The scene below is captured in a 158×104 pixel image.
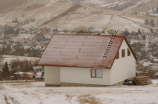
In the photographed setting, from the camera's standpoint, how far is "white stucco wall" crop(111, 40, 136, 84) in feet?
128

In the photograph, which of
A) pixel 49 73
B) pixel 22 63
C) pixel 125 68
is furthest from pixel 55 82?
pixel 22 63

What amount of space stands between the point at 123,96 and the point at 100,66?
8843 millimetres

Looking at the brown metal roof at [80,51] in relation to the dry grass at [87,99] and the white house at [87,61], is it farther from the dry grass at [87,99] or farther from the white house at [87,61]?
the dry grass at [87,99]

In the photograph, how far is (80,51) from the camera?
4141 cm

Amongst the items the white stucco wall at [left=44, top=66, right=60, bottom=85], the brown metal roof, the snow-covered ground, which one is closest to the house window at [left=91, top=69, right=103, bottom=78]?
the brown metal roof

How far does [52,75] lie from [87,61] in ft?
14.6

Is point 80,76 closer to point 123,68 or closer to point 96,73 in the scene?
point 96,73

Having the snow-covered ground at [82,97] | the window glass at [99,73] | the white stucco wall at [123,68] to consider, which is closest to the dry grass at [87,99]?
the snow-covered ground at [82,97]

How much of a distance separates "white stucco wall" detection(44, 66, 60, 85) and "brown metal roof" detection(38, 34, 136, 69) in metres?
1.02

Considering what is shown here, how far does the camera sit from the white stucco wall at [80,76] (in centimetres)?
3841

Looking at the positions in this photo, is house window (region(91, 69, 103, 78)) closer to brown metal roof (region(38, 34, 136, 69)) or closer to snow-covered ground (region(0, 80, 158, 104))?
brown metal roof (region(38, 34, 136, 69))

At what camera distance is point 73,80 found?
39.8 meters

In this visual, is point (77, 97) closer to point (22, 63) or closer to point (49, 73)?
point (49, 73)

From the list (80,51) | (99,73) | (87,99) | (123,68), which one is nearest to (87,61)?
(99,73)
